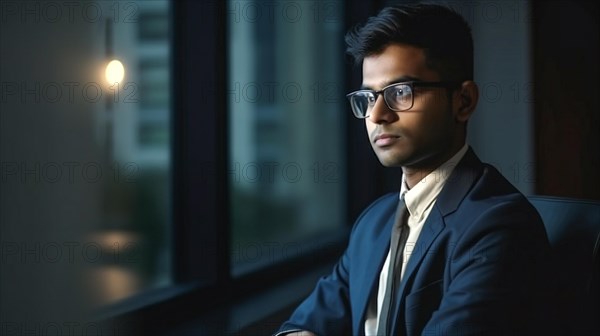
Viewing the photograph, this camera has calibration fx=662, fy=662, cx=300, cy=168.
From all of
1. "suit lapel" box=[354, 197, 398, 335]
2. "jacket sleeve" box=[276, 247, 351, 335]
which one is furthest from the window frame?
"suit lapel" box=[354, 197, 398, 335]

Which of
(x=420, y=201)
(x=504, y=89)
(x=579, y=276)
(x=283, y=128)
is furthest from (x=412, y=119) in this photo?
(x=504, y=89)

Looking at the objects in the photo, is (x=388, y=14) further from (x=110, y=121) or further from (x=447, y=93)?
(x=110, y=121)

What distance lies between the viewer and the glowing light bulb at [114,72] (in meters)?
1.76

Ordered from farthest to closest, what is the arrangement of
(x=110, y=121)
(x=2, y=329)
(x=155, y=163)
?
1. (x=155, y=163)
2. (x=110, y=121)
3. (x=2, y=329)

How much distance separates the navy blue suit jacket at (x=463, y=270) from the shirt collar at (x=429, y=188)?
0.02m

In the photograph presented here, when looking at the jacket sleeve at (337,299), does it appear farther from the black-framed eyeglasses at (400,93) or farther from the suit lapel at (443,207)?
the black-framed eyeglasses at (400,93)

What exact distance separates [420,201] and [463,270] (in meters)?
0.24

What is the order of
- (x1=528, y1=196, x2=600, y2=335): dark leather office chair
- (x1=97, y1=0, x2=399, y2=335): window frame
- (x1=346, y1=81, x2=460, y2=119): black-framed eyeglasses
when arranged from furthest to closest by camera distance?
(x1=97, y1=0, x2=399, y2=335): window frame < (x1=346, y1=81, x2=460, y2=119): black-framed eyeglasses < (x1=528, y1=196, x2=600, y2=335): dark leather office chair

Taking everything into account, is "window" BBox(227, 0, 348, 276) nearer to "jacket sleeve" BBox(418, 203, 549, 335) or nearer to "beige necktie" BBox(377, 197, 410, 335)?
"beige necktie" BBox(377, 197, 410, 335)

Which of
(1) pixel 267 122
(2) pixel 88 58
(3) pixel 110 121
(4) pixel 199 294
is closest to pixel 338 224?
(1) pixel 267 122

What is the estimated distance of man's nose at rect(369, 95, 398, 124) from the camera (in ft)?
4.89

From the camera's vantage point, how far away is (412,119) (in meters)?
1.48

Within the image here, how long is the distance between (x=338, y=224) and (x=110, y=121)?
6.60ft

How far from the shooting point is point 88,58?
1.55 m
